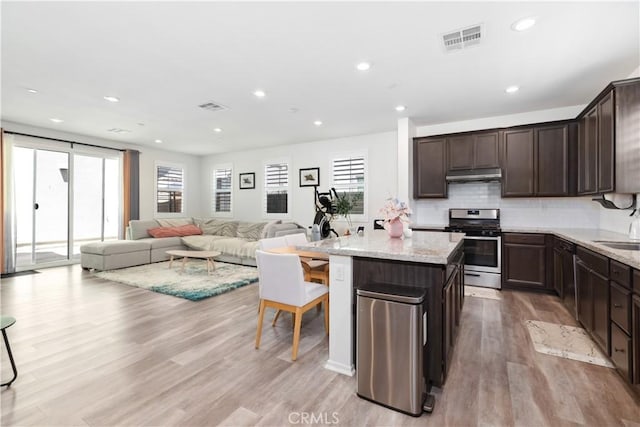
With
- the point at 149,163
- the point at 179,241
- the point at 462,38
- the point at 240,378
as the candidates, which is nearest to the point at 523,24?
the point at 462,38

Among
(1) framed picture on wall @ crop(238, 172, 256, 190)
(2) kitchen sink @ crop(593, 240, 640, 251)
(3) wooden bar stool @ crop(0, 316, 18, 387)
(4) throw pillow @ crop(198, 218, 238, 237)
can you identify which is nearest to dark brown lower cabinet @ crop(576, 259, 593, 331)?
(2) kitchen sink @ crop(593, 240, 640, 251)

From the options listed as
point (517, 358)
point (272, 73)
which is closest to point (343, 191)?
point (272, 73)

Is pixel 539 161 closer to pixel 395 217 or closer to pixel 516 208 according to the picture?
pixel 516 208

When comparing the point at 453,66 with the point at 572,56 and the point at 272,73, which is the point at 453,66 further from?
the point at 272,73

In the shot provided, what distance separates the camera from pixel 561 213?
4465 millimetres

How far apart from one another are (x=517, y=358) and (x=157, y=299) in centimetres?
401

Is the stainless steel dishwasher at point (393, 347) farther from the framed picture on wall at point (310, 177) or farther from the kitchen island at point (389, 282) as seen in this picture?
the framed picture on wall at point (310, 177)

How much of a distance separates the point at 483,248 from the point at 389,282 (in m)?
3.00

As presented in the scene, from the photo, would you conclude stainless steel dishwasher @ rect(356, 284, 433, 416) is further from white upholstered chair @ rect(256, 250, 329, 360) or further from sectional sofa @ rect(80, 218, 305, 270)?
sectional sofa @ rect(80, 218, 305, 270)

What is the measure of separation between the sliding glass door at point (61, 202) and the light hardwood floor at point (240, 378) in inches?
120

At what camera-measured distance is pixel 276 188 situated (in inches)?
286

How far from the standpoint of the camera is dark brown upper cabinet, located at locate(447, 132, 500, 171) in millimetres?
4582

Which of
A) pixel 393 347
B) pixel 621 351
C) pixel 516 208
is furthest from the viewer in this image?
pixel 516 208

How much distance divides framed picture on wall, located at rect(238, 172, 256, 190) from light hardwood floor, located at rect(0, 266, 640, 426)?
15.2ft
